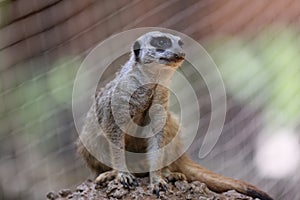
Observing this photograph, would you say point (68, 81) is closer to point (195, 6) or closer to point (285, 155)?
point (195, 6)

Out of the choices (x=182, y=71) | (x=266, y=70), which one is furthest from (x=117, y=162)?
(x=266, y=70)

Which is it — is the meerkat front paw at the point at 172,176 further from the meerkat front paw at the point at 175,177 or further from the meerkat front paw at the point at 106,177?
the meerkat front paw at the point at 106,177

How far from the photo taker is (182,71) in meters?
1.55

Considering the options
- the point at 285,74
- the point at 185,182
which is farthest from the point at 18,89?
the point at 285,74

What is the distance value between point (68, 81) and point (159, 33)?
0.25 meters

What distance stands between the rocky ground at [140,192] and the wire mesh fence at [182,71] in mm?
122

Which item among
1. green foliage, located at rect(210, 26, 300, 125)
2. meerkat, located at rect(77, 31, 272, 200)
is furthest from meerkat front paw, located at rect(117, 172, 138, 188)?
green foliage, located at rect(210, 26, 300, 125)

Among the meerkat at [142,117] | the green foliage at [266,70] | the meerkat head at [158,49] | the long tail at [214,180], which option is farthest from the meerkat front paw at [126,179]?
the green foliage at [266,70]

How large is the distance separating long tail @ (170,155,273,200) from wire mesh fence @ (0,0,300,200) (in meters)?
0.13

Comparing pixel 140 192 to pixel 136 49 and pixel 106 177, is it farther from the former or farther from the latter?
pixel 136 49

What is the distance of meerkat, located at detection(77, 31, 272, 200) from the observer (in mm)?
1311

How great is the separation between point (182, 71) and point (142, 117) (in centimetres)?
24

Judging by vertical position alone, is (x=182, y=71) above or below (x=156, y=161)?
above

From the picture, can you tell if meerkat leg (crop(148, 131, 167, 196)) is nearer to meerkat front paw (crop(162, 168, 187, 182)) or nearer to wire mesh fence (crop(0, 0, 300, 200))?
meerkat front paw (crop(162, 168, 187, 182))
